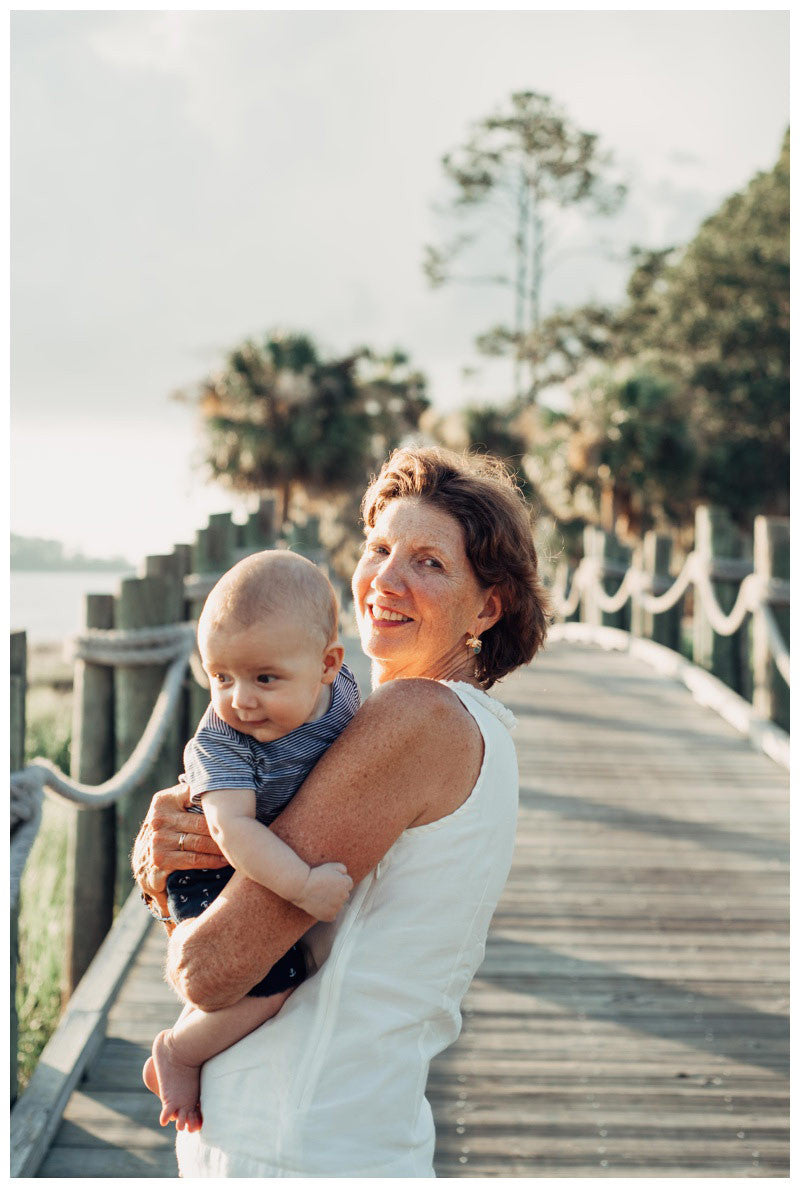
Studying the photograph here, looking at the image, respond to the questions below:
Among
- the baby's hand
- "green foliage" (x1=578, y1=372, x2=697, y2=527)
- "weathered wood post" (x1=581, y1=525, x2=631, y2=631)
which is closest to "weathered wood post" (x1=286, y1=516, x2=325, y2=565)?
"weathered wood post" (x1=581, y1=525, x2=631, y2=631)

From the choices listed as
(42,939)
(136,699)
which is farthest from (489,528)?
(42,939)

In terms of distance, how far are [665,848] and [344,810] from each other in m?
4.24

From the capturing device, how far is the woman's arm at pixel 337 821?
1.47 m

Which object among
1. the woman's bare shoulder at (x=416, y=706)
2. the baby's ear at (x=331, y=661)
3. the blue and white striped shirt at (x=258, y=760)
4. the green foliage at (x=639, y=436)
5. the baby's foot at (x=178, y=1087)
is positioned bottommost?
the baby's foot at (x=178, y=1087)

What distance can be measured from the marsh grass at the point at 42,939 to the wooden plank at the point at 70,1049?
1.08 ft

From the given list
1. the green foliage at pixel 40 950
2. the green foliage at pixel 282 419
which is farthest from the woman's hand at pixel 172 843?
the green foliage at pixel 282 419

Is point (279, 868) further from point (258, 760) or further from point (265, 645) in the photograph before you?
point (265, 645)

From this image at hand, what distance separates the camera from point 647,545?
35.5ft

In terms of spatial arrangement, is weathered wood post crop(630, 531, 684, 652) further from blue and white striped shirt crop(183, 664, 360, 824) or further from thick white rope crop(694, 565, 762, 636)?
blue and white striped shirt crop(183, 664, 360, 824)

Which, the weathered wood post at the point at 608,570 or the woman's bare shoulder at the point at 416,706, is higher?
the woman's bare shoulder at the point at 416,706

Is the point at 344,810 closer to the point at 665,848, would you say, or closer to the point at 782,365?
the point at 665,848

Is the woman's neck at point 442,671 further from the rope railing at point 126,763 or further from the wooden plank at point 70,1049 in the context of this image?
the wooden plank at point 70,1049

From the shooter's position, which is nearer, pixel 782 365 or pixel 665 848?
pixel 665 848
